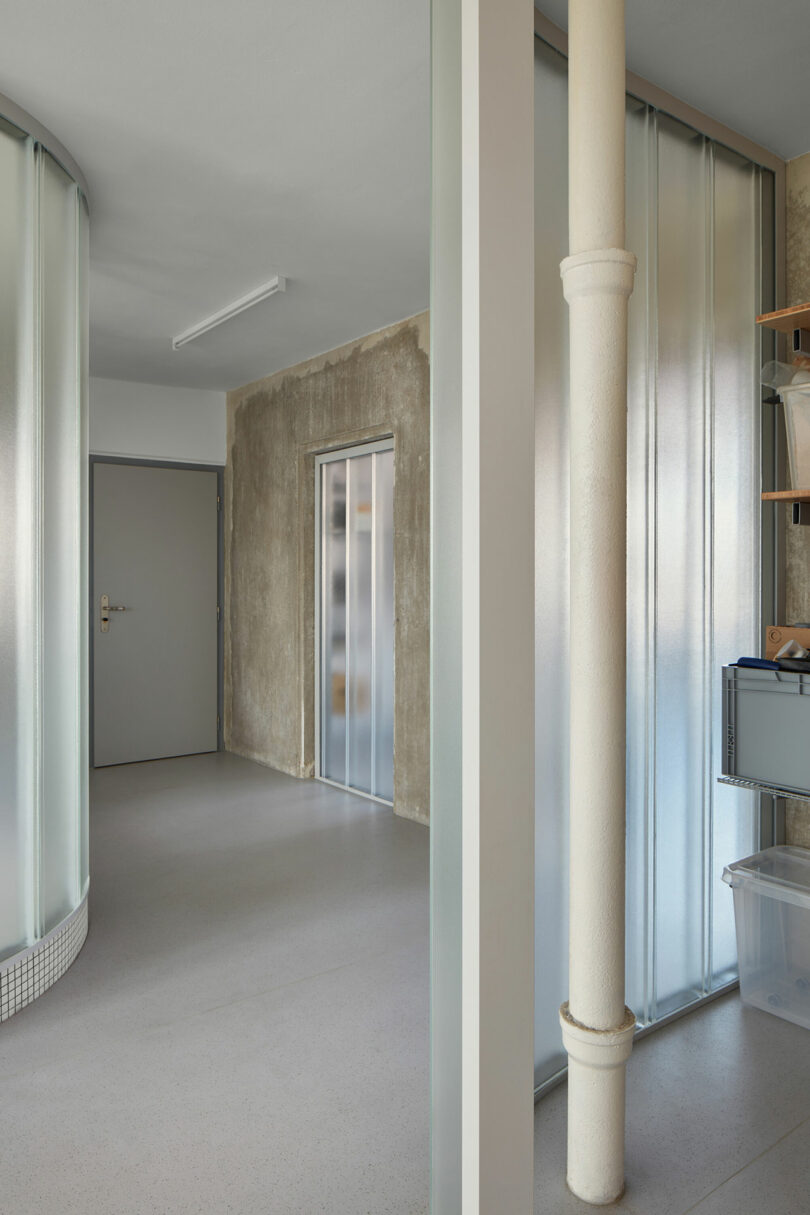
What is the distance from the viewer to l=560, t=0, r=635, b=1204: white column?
5.39ft

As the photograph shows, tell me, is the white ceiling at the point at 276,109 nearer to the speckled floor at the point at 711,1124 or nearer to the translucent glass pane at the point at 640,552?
the translucent glass pane at the point at 640,552

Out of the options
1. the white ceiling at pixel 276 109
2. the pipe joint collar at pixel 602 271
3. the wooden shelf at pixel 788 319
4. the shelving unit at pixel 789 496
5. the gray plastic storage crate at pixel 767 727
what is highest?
the white ceiling at pixel 276 109

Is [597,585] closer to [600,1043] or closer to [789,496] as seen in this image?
[600,1043]

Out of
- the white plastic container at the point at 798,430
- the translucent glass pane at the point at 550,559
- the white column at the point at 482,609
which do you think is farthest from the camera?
the white plastic container at the point at 798,430

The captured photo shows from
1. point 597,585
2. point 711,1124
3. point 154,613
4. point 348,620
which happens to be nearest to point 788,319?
point 597,585

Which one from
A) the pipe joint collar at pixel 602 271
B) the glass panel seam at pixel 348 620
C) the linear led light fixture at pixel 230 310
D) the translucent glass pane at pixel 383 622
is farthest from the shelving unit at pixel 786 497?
the glass panel seam at pixel 348 620

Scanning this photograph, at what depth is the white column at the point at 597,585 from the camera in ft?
5.39

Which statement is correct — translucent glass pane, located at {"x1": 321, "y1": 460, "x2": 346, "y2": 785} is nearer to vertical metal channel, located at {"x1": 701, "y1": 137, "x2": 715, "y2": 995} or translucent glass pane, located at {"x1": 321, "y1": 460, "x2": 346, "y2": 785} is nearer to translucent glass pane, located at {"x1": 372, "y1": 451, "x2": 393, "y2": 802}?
translucent glass pane, located at {"x1": 372, "y1": 451, "x2": 393, "y2": 802}

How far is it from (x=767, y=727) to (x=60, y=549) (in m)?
2.32

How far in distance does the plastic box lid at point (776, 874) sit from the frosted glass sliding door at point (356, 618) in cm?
264

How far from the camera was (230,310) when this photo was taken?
446 cm

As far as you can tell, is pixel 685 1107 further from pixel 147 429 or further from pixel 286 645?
pixel 147 429

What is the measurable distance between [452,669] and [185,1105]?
1.49m

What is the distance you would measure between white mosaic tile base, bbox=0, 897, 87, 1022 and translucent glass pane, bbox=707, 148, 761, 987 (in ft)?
6.95
